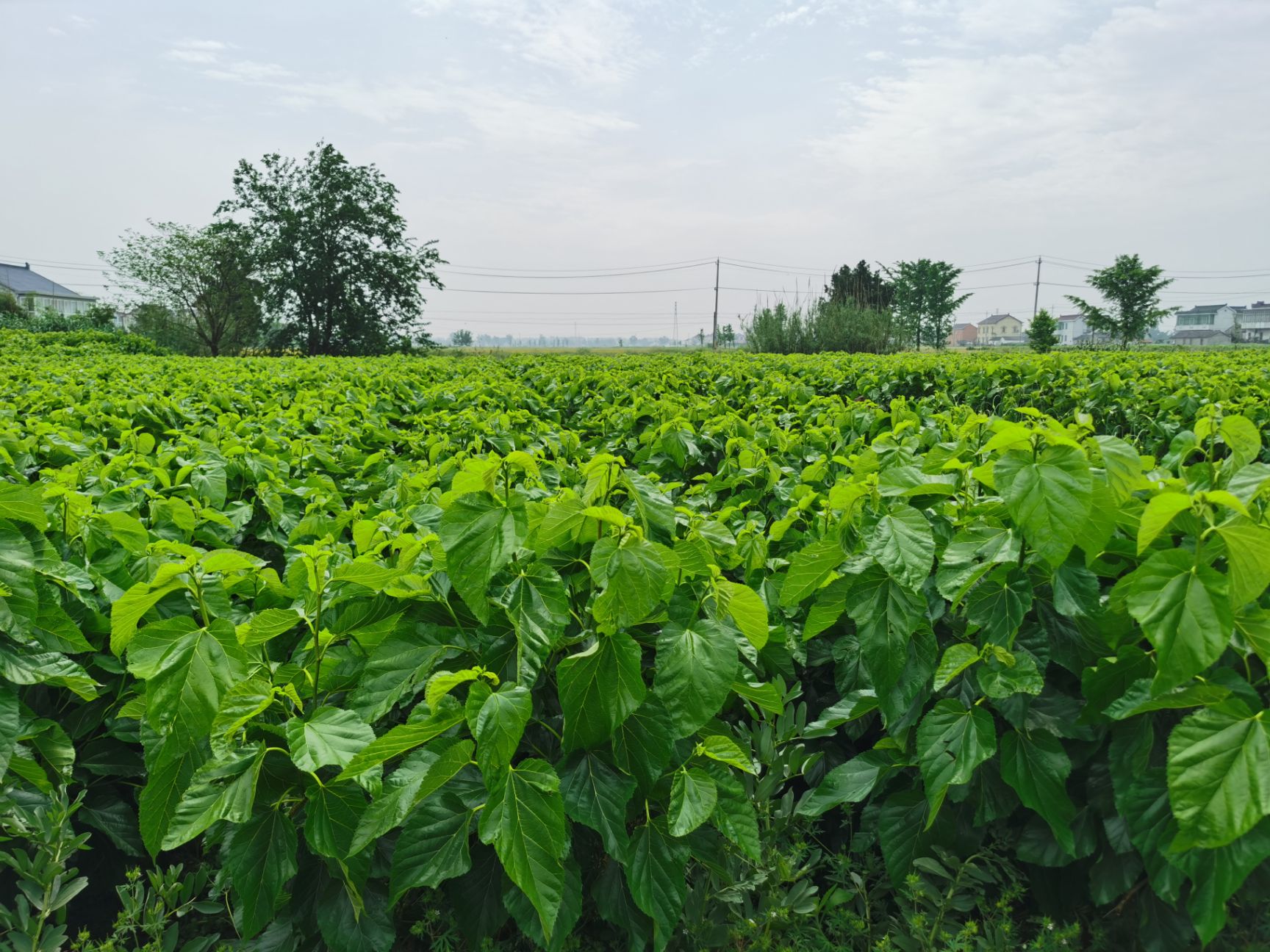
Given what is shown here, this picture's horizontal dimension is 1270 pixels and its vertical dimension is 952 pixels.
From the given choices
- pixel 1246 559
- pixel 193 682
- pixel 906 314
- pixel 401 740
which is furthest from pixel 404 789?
pixel 906 314

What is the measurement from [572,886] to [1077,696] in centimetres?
125

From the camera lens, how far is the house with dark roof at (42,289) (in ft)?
293

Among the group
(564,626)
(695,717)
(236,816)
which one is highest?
(564,626)

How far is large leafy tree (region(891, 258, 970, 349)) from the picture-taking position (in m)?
71.3

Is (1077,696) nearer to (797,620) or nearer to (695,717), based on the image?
(797,620)

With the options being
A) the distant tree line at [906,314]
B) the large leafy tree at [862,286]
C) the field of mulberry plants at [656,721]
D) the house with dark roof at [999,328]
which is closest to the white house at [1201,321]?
the house with dark roof at [999,328]

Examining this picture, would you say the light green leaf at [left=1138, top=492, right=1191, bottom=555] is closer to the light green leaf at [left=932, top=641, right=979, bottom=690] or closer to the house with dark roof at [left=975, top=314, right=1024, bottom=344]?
the light green leaf at [left=932, top=641, right=979, bottom=690]

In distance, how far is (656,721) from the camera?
5.24 feet

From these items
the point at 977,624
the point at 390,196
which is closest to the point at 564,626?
the point at 977,624

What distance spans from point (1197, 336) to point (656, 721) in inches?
5280

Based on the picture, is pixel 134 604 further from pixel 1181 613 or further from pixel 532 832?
pixel 1181 613

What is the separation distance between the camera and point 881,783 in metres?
1.99

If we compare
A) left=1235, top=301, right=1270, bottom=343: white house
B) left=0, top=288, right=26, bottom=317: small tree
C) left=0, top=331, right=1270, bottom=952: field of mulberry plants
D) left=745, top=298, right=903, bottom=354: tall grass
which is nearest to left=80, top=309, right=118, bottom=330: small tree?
left=0, top=288, right=26, bottom=317: small tree

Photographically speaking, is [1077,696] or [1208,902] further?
[1077,696]
